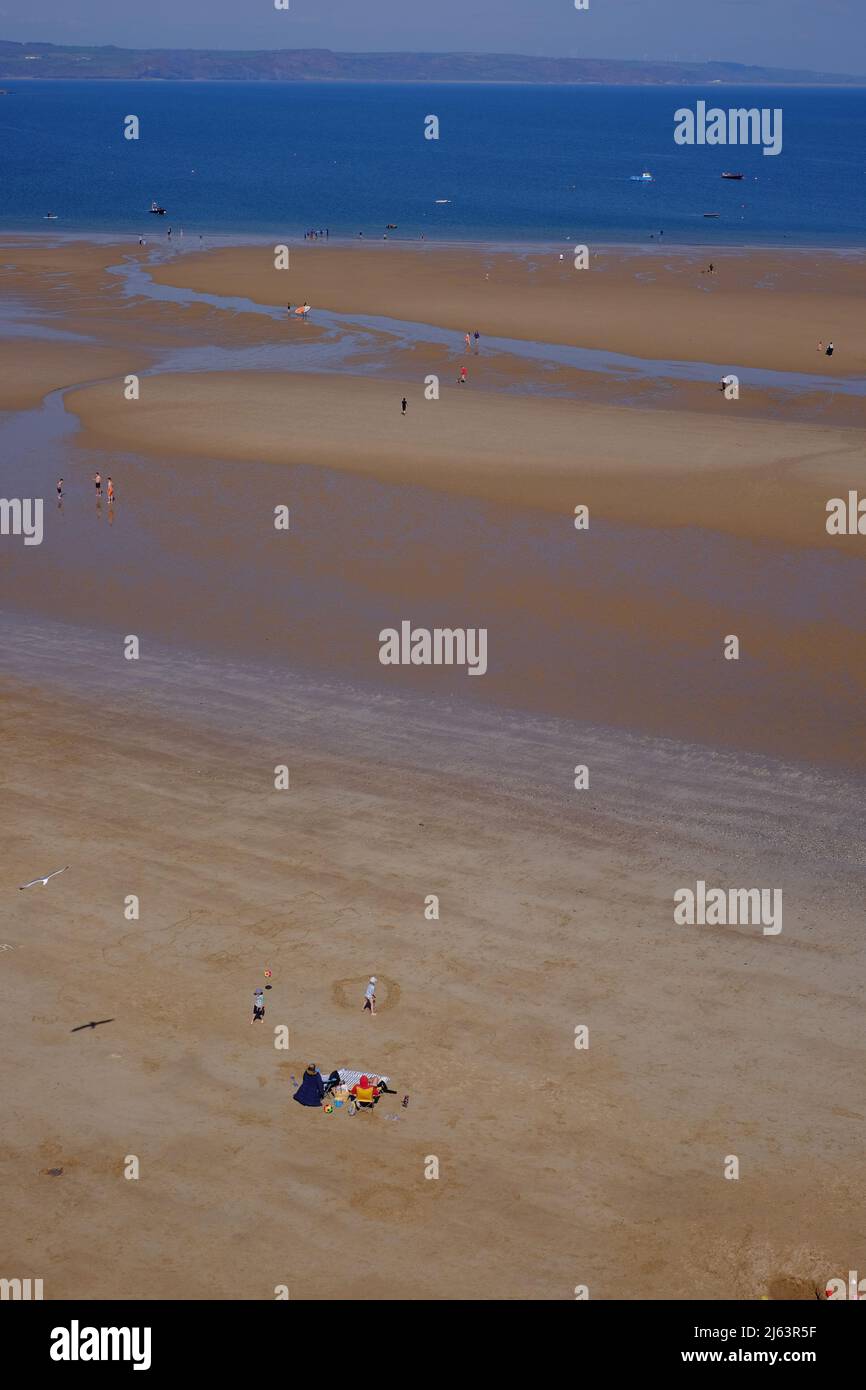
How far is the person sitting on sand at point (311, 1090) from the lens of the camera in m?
14.6

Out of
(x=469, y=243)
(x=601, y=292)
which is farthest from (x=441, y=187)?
(x=601, y=292)

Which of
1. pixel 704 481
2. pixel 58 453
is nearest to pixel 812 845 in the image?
pixel 704 481

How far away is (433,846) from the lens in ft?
65.7

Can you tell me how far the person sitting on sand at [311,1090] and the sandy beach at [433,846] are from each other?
24 cm

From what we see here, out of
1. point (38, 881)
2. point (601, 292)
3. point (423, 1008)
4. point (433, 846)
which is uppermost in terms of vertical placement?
point (601, 292)

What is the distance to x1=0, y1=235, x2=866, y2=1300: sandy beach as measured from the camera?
1338 cm

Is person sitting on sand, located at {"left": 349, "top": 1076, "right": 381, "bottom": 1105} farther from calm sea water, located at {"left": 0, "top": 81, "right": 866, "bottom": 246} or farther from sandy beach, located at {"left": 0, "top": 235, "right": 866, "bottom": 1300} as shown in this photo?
calm sea water, located at {"left": 0, "top": 81, "right": 866, "bottom": 246}

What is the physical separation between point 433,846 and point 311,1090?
588 cm

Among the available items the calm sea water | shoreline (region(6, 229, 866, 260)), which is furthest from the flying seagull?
the calm sea water

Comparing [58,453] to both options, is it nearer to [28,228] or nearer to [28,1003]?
[28,1003]

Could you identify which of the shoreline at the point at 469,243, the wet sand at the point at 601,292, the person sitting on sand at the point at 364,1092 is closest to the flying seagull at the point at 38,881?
the person sitting on sand at the point at 364,1092

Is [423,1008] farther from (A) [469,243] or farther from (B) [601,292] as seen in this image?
(A) [469,243]

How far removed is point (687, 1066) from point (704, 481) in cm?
2395

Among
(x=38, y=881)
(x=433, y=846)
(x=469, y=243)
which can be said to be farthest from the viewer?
(x=469, y=243)
